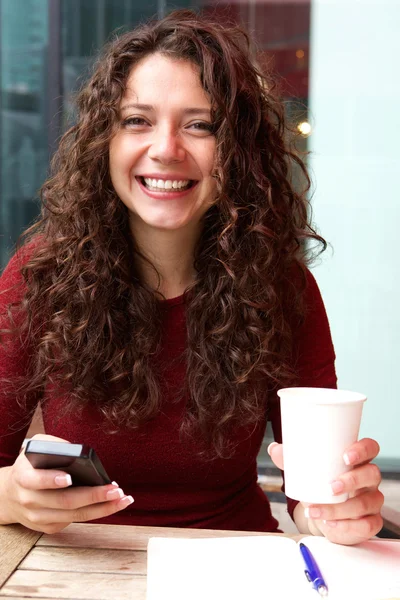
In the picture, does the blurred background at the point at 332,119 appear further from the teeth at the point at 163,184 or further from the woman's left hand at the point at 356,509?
the woman's left hand at the point at 356,509

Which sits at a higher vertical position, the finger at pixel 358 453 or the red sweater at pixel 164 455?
the finger at pixel 358 453

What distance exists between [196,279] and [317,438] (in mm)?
639

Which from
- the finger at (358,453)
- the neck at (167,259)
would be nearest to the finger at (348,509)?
the finger at (358,453)

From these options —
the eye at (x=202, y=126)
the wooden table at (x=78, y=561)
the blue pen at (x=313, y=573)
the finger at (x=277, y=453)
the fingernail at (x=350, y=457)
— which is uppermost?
the eye at (x=202, y=126)

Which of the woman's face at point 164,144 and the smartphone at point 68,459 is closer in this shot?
the smartphone at point 68,459

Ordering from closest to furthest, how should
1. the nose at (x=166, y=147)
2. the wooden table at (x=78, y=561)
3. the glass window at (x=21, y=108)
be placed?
1. the wooden table at (x=78, y=561)
2. the nose at (x=166, y=147)
3. the glass window at (x=21, y=108)

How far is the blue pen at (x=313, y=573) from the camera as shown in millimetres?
963

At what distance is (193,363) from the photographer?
150 centimetres

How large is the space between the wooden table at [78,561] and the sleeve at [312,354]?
0.46 metres

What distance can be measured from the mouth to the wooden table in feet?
2.08

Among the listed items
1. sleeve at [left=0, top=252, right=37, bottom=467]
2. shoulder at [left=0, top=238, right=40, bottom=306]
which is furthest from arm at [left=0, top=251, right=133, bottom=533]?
shoulder at [left=0, top=238, right=40, bottom=306]

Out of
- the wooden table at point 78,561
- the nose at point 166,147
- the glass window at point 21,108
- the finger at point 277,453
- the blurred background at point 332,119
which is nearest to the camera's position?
the wooden table at point 78,561

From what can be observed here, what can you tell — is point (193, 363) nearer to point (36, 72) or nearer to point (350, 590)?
point (350, 590)

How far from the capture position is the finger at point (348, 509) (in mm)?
1093
